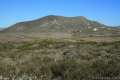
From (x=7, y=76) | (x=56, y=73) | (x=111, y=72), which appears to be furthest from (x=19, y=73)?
(x=111, y=72)

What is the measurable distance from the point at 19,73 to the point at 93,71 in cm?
263

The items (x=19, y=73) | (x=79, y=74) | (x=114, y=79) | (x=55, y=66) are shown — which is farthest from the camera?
(x=55, y=66)

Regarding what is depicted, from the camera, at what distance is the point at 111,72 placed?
327 inches

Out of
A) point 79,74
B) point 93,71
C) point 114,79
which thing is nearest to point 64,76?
point 79,74

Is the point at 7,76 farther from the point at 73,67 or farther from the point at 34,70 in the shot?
the point at 73,67

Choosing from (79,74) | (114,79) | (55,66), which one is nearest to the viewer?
(114,79)

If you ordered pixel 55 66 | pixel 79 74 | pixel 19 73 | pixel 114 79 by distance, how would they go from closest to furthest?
pixel 114 79 < pixel 79 74 < pixel 19 73 < pixel 55 66

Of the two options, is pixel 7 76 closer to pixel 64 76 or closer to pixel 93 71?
pixel 64 76

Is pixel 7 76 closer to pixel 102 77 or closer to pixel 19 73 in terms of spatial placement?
pixel 19 73

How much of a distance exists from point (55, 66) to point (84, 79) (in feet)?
6.91

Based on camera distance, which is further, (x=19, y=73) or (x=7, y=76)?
(x=19, y=73)

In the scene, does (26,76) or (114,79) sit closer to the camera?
(114,79)

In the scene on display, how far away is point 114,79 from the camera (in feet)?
24.6

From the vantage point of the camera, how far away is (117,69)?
8.38 metres
